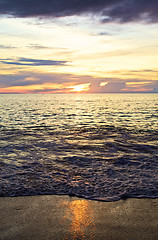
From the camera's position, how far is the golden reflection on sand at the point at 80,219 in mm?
4648

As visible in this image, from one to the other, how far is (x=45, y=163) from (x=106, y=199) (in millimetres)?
5013

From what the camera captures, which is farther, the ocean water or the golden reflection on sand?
the ocean water

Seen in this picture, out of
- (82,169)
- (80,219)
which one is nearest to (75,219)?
(80,219)

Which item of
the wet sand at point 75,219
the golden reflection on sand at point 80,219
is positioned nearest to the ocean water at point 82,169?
the wet sand at point 75,219

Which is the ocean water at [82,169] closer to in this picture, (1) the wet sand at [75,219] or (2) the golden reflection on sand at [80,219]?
(1) the wet sand at [75,219]

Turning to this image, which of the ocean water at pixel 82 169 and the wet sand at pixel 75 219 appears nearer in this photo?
the wet sand at pixel 75 219

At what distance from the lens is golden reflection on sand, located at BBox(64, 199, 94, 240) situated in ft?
15.3

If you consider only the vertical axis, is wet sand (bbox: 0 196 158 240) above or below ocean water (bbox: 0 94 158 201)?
above

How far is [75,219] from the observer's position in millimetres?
5320

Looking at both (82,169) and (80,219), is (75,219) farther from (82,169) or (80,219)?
(82,169)

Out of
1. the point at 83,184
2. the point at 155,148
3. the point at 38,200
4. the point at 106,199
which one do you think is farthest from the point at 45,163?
the point at 155,148

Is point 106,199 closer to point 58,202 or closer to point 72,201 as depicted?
point 72,201

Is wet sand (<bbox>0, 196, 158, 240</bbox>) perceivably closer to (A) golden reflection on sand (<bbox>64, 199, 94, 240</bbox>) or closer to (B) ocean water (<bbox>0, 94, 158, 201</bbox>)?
(A) golden reflection on sand (<bbox>64, 199, 94, 240</bbox>)

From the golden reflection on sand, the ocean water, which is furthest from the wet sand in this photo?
the ocean water
